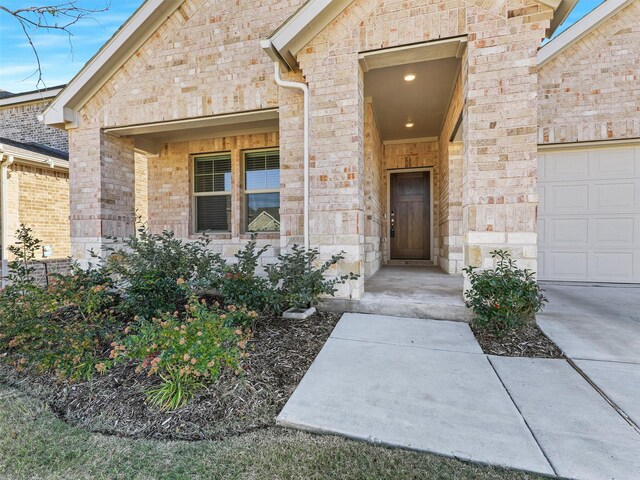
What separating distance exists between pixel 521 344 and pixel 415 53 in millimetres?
3382

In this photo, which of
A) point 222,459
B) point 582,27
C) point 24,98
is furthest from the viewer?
point 24,98

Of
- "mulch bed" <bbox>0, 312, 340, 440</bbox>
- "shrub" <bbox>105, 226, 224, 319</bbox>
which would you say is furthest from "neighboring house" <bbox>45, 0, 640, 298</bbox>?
"mulch bed" <bbox>0, 312, 340, 440</bbox>

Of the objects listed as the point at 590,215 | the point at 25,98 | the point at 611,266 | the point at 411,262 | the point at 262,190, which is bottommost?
the point at 411,262

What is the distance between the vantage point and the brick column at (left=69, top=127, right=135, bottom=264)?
518 centimetres

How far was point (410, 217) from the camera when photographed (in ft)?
26.1

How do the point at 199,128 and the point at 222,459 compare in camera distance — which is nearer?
the point at 222,459

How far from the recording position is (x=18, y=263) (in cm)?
327

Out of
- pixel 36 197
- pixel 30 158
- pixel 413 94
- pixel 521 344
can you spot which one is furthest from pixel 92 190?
pixel 521 344

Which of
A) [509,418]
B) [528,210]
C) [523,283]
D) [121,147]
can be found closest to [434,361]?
[509,418]

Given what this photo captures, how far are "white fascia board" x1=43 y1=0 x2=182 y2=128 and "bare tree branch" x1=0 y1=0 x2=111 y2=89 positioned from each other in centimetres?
263

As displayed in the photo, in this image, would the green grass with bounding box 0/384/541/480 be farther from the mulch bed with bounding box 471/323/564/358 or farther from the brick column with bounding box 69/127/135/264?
the brick column with bounding box 69/127/135/264

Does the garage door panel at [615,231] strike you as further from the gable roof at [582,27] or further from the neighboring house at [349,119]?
the gable roof at [582,27]

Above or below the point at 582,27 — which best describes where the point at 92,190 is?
below

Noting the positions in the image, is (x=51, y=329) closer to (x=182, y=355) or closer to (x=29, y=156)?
(x=182, y=355)
